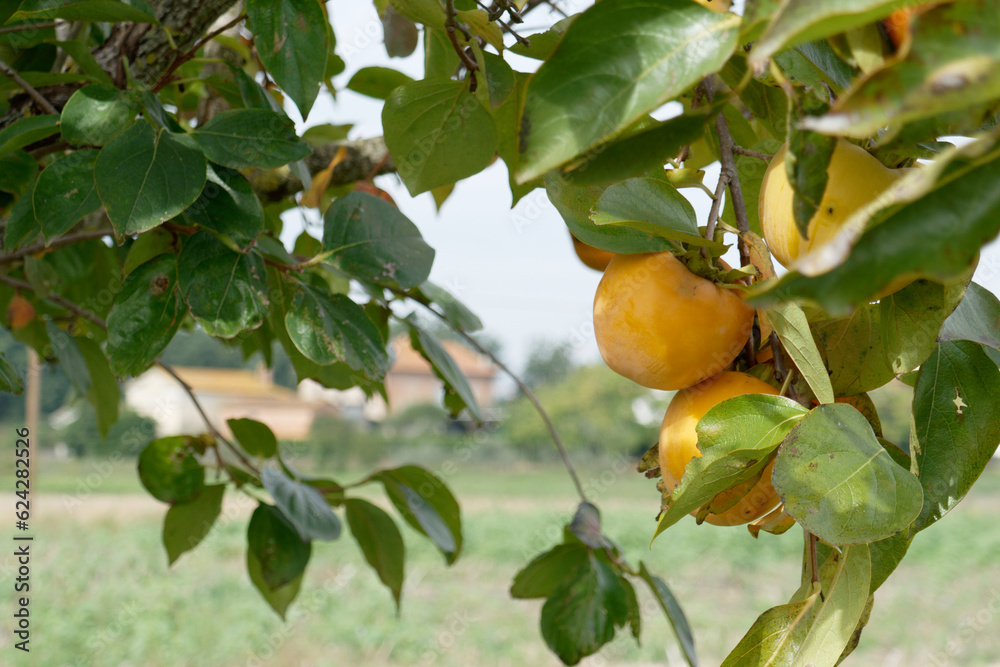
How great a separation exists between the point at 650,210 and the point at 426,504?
48cm

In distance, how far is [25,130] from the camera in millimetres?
421

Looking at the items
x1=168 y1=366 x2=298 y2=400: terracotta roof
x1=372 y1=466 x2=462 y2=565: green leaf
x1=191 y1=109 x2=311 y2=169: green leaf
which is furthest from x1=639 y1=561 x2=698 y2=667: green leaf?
x1=168 y1=366 x2=298 y2=400: terracotta roof

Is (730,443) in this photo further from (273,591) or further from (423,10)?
(273,591)

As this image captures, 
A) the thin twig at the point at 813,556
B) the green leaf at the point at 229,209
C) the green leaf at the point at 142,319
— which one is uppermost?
the green leaf at the point at 229,209

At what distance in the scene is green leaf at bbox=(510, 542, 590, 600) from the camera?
2.23 ft

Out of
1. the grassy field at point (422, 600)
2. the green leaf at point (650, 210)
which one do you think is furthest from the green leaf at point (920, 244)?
the grassy field at point (422, 600)

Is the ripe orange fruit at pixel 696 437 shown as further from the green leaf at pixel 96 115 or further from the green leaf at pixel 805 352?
the green leaf at pixel 96 115

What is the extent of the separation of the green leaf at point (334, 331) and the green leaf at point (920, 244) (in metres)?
0.31

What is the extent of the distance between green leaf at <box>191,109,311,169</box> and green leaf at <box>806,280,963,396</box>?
0.28 metres

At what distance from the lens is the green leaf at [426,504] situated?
2.20ft

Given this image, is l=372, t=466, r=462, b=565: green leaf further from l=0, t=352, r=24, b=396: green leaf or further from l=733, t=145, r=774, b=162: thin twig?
l=733, t=145, r=774, b=162: thin twig

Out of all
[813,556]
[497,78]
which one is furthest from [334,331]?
[813,556]

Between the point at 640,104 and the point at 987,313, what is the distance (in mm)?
201

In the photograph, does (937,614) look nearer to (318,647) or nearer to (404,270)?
(318,647)
